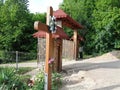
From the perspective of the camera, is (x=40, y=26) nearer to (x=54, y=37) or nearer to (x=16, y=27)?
(x=54, y=37)

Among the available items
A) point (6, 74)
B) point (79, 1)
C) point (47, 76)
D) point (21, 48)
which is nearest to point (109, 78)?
point (47, 76)

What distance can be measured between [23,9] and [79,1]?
9292 millimetres

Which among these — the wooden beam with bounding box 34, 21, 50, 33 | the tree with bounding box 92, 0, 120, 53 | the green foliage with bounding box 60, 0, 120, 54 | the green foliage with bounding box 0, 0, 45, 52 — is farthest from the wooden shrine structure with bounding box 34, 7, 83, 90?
the green foliage with bounding box 60, 0, 120, 54

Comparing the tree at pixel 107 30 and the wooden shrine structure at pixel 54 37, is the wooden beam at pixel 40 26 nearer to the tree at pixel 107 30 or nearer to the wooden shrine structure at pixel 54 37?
the wooden shrine structure at pixel 54 37

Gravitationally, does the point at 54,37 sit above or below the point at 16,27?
below

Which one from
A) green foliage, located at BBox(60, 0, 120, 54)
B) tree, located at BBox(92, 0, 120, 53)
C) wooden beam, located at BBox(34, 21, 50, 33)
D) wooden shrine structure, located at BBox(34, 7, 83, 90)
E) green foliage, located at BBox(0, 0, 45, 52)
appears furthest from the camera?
green foliage, located at BBox(60, 0, 120, 54)

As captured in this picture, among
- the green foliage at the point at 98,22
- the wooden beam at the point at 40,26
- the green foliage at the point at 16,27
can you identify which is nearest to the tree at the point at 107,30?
the green foliage at the point at 98,22

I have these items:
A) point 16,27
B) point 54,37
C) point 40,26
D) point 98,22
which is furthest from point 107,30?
point 40,26

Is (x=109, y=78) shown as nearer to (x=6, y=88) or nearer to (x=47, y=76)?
(x=47, y=76)

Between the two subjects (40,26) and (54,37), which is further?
(54,37)

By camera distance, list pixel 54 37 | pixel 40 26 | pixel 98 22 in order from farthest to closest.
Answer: pixel 98 22
pixel 54 37
pixel 40 26

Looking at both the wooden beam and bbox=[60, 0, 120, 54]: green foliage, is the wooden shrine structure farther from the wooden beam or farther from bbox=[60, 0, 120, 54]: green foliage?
bbox=[60, 0, 120, 54]: green foliage

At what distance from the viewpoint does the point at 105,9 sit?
31656 millimetres

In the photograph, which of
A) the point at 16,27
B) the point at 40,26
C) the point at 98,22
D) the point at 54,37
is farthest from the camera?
the point at 98,22
